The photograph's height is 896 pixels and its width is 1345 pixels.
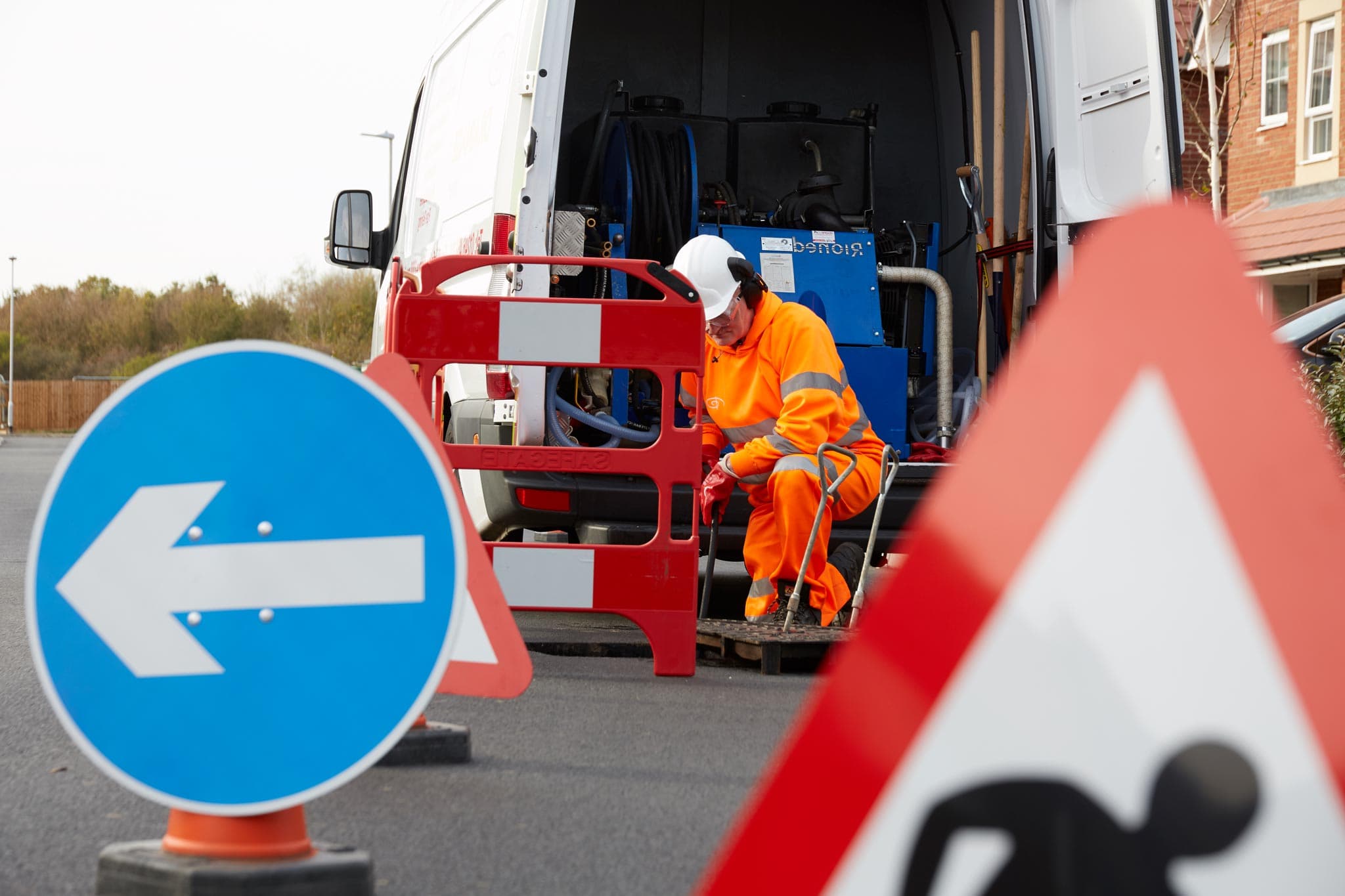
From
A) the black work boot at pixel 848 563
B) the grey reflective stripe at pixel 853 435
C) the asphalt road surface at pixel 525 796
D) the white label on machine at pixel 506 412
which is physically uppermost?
the white label on machine at pixel 506 412

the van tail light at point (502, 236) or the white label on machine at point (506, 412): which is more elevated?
the van tail light at point (502, 236)

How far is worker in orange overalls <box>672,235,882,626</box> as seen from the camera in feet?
19.9

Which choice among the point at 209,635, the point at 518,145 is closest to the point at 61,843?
the point at 209,635

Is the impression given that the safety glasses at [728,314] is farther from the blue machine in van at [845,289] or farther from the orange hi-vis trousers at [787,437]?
the blue machine in van at [845,289]

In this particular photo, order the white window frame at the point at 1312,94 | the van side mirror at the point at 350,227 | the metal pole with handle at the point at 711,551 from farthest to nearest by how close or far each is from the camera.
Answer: the white window frame at the point at 1312,94 → the van side mirror at the point at 350,227 → the metal pole with handle at the point at 711,551

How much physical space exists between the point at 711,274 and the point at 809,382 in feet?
1.87

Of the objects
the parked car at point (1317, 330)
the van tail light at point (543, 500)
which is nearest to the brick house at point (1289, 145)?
the parked car at point (1317, 330)

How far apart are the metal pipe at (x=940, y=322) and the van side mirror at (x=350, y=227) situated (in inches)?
110

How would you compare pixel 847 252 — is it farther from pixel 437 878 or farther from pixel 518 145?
pixel 437 878

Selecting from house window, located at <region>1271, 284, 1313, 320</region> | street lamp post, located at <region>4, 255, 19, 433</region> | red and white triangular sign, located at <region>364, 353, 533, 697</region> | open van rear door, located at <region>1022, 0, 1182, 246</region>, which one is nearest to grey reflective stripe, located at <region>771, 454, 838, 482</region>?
open van rear door, located at <region>1022, 0, 1182, 246</region>

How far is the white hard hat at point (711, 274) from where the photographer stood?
629cm

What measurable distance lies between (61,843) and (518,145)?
3.51m

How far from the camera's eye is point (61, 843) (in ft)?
10.5

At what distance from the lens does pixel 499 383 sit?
20.7ft
